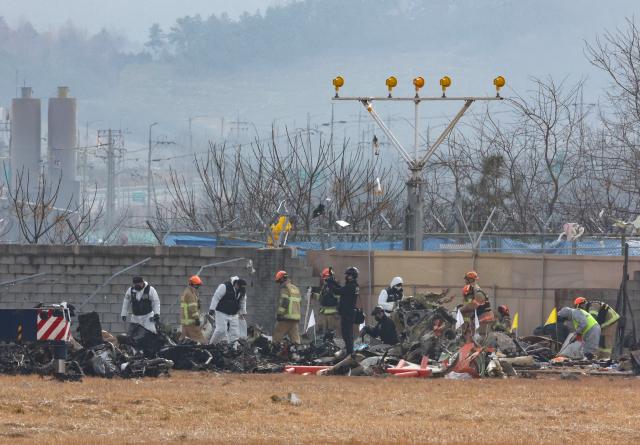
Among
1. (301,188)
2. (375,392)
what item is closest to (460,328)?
(375,392)

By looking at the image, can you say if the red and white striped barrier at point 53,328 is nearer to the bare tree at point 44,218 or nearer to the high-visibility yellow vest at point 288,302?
the high-visibility yellow vest at point 288,302

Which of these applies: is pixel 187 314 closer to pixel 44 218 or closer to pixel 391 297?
pixel 391 297

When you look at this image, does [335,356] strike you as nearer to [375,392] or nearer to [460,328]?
[460,328]

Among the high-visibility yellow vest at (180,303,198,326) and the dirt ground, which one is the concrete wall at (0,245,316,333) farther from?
the dirt ground

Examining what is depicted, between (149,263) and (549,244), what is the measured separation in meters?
8.43

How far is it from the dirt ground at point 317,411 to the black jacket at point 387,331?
543 centimetres

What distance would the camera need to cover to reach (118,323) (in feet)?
116

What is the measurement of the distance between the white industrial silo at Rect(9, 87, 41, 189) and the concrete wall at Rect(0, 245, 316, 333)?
501ft

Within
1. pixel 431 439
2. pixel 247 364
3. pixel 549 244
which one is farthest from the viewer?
pixel 549 244

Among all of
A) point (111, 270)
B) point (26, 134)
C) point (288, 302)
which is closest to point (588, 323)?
point (288, 302)

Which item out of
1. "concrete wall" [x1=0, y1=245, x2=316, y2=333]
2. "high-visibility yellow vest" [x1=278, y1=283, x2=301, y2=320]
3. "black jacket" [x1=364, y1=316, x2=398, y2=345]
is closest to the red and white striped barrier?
"high-visibility yellow vest" [x1=278, y1=283, x2=301, y2=320]

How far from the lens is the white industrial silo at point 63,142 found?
188500 millimetres

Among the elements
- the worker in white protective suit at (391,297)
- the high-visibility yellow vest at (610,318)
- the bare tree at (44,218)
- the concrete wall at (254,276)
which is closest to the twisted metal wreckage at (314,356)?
the worker in white protective suit at (391,297)

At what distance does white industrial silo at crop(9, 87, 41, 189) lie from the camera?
188 meters
